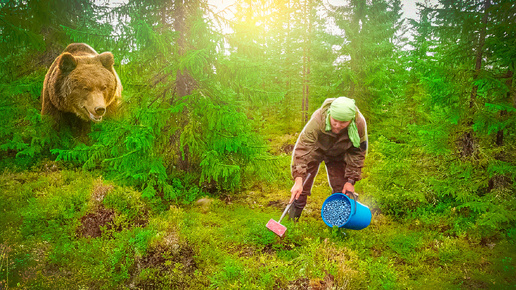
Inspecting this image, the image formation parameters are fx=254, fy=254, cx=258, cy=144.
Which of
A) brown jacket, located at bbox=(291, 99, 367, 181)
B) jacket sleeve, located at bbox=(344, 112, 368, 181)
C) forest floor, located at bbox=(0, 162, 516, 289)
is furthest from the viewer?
jacket sleeve, located at bbox=(344, 112, 368, 181)

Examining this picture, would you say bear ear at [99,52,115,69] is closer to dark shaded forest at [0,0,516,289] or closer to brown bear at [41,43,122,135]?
brown bear at [41,43,122,135]

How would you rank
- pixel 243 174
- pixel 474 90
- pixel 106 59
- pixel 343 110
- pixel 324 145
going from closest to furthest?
pixel 106 59 < pixel 343 110 < pixel 324 145 < pixel 474 90 < pixel 243 174

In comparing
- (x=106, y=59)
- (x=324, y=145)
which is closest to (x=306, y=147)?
(x=324, y=145)

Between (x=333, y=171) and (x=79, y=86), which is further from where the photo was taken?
(x=333, y=171)

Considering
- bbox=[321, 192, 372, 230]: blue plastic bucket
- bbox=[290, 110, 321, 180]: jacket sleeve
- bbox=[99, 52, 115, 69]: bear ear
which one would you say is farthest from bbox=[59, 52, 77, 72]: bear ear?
bbox=[321, 192, 372, 230]: blue plastic bucket

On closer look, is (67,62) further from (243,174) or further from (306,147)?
(243,174)

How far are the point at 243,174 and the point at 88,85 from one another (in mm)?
7055

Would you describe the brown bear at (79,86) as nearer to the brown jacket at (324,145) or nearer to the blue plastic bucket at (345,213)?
the brown jacket at (324,145)

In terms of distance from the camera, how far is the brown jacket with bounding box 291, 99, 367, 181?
15.5ft

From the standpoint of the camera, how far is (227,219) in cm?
654

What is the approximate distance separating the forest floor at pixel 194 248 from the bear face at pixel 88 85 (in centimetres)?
333

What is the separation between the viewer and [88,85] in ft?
5.08

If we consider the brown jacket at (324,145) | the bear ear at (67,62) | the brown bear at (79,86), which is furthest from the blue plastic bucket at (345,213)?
the bear ear at (67,62)

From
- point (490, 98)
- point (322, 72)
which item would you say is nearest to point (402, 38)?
point (322, 72)
